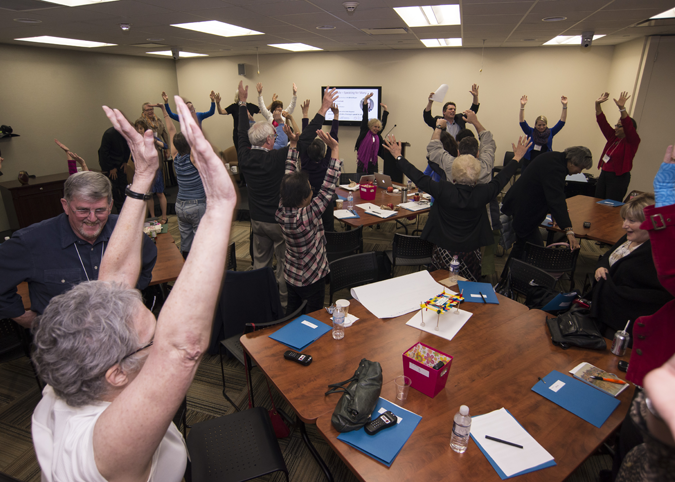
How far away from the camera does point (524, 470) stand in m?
1.33

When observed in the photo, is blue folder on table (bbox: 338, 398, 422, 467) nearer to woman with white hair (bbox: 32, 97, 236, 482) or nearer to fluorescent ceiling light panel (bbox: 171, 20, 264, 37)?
woman with white hair (bbox: 32, 97, 236, 482)

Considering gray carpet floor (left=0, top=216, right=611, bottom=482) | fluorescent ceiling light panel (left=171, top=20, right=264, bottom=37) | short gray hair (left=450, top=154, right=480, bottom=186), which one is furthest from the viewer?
fluorescent ceiling light panel (left=171, top=20, right=264, bottom=37)

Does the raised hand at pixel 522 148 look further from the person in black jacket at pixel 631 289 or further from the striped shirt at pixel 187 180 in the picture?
the striped shirt at pixel 187 180

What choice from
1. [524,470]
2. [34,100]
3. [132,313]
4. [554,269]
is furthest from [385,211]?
[34,100]

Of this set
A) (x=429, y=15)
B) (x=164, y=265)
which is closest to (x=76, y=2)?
(x=164, y=265)

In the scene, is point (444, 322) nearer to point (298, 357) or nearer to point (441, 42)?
point (298, 357)

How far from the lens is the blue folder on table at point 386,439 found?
1.39 metres

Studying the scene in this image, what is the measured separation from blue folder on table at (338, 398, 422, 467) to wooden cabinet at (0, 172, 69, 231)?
23.2 feet

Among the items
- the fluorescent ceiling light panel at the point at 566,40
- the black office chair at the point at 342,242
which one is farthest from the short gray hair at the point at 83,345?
the fluorescent ceiling light panel at the point at 566,40

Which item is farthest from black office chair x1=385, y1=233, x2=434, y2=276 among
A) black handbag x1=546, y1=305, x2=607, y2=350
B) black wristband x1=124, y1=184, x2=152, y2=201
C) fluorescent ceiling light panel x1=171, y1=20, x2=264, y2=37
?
fluorescent ceiling light panel x1=171, y1=20, x2=264, y2=37

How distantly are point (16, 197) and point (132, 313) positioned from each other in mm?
7142

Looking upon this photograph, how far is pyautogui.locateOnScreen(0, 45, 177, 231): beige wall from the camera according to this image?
6.72 metres

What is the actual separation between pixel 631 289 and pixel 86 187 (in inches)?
123

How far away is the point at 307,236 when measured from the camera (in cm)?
281
